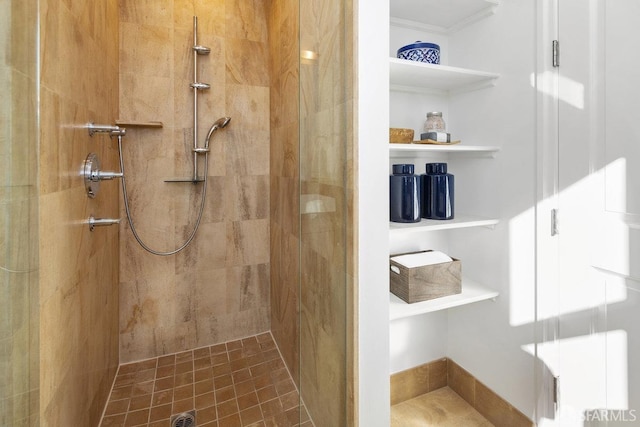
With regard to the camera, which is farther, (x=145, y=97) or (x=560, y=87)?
(x=145, y=97)

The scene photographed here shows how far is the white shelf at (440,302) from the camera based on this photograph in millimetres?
1175

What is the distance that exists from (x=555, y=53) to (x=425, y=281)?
974mm

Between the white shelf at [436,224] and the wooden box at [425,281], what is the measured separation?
0.16m

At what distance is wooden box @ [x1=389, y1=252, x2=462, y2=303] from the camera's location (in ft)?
4.06

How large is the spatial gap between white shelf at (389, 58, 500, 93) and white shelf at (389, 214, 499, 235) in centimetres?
61

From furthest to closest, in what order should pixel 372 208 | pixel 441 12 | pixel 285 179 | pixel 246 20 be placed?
pixel 246 20 < pixel 285 179 < pixel 441 12 < pixel 372 208

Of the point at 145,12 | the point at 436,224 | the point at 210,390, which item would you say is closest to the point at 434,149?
the point at 436,224

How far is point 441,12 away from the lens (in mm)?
1384

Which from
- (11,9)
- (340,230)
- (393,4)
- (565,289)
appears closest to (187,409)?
(340,230)

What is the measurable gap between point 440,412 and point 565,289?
0.81m

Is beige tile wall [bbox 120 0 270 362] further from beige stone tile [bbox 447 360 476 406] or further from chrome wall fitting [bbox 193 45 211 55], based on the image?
beige stone tile [bbox 447 360 476 406]

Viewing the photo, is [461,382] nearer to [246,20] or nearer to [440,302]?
[440,302]

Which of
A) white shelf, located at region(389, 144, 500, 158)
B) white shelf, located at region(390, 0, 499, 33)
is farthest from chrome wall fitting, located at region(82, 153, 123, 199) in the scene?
white shelf, located at region(390, 0, 499, 33)

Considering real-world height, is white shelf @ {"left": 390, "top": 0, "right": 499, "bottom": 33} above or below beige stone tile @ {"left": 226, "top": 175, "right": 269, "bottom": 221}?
above
